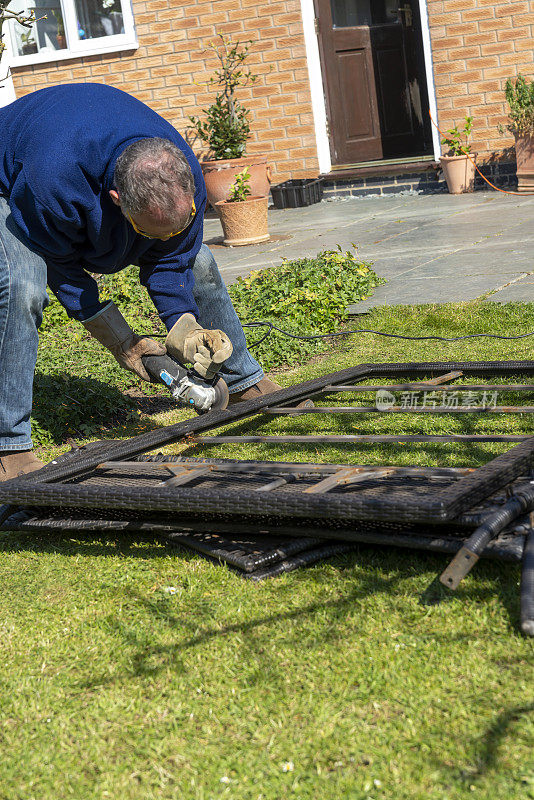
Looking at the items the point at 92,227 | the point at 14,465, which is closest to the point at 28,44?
the point at 92,227

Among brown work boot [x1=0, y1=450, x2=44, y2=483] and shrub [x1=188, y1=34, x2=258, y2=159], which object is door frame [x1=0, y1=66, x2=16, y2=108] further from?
brown work boot [x1=0, y1=450, x2=44, y2=483]

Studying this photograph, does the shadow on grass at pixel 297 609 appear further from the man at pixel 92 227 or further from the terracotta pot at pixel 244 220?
the terracotta pot at pixel 244 220

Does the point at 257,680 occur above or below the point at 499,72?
below

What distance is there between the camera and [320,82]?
1074 centimetres

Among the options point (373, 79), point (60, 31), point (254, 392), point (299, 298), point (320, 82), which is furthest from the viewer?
point (60, 31)

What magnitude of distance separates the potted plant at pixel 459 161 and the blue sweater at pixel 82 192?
22.3 ft

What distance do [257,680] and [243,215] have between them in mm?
6896

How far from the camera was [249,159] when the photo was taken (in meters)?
9.69

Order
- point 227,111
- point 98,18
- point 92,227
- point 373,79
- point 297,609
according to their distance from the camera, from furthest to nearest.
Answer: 1. point 98,18
2. point 373,79
3. point 227,111
4. point 92,227
5. point 297,609

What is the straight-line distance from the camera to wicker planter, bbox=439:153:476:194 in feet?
Result: 31.4

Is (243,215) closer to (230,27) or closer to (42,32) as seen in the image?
(230,27)

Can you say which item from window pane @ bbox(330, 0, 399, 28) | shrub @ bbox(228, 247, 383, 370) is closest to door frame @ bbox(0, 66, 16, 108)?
window pane @ bbox(330, 0, 399, 28)

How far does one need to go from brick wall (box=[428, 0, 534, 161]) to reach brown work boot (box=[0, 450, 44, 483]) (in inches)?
304

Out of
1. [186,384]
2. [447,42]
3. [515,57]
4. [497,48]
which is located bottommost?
[186,384]
